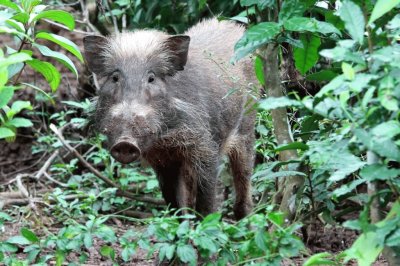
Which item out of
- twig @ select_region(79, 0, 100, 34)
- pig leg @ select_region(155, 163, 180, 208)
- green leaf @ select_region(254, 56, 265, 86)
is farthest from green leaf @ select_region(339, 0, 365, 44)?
twig @ select_region(79, 0, 100, 34)

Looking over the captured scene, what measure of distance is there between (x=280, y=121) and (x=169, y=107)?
1.26m

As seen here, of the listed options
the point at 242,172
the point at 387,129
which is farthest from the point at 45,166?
the point at 387,129

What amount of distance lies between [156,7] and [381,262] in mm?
3853

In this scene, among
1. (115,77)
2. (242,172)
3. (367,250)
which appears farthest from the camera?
(242,172)

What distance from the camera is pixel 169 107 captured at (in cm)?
574

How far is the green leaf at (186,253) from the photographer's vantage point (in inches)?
152

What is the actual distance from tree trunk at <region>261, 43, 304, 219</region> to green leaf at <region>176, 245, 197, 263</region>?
980 mm

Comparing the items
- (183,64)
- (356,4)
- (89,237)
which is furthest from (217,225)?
(183,64)

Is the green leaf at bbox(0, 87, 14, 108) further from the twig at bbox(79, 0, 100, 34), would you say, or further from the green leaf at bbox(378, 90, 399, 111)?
the twig at bbox(79, 0, 100, 34)

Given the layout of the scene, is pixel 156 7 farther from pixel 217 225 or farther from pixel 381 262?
pixel 217 225

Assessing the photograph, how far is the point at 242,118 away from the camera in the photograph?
22.5 feet

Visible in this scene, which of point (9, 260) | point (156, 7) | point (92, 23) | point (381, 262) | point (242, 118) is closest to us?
point (9, 260)

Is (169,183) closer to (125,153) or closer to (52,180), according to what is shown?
(125,153)

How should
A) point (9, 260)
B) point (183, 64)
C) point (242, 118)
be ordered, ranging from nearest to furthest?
point (9, 260), point (183, 64), point (242, 118)
